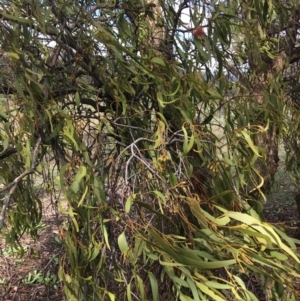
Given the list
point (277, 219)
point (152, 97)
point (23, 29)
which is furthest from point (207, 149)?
point (277, 219)

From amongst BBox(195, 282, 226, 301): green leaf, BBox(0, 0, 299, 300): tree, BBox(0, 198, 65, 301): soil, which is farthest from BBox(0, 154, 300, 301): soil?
BBox(195, 282, 226, 301): green leaf

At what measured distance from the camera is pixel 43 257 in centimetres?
304

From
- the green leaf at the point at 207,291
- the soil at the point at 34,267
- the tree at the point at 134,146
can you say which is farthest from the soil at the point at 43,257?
the green leaf at the point at 207,291

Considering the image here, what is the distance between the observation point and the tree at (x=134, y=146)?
0.90 m

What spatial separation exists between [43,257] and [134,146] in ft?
7.40

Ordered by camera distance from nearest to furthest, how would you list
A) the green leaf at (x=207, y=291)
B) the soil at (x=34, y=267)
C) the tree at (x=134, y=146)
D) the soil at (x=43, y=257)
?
the green leaf at (x=207, y=291) < the tree at (x=134, y=146) < the soil at (x=43, y=257) < the soil at (x=34, y=267)

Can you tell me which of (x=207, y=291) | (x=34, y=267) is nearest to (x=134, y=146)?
(x=207, y=291)

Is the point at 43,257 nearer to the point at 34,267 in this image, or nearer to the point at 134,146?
the point at 34,267

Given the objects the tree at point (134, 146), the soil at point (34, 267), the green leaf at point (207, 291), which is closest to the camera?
the green leaf at point (207, 291)

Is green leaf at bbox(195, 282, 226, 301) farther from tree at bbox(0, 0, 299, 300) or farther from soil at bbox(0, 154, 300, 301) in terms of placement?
soil at bbox(0, 154, 300, 301)

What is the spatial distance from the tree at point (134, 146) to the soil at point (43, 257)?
47 cm

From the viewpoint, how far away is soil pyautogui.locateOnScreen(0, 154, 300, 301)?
228 centimetres

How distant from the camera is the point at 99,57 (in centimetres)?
135

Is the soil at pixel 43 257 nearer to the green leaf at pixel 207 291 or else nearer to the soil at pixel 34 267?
the soil at pixel 34 267
